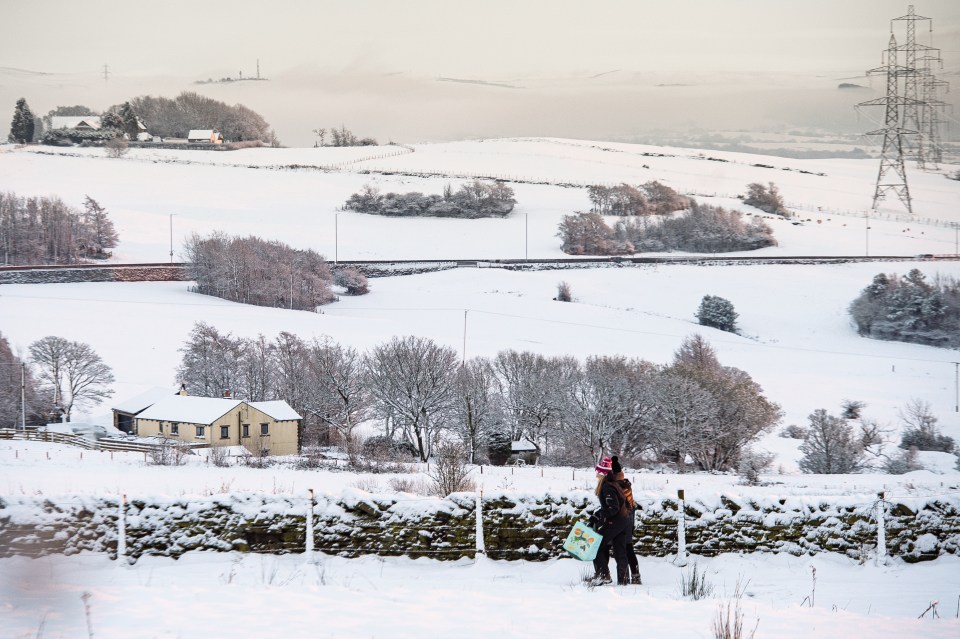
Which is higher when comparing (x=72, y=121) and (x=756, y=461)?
(x=72, y=121)

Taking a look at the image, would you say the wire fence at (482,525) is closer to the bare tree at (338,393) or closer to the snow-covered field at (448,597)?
the snow-covered field at (448,597)

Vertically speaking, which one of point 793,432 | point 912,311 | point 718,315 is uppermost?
point 912,311

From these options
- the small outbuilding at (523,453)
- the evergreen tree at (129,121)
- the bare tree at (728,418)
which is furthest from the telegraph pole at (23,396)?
the evergreen tree at (129,121)

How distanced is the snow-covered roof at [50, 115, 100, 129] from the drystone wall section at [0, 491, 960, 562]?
121850 mm

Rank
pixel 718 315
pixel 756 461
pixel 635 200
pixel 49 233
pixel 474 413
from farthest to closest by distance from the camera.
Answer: pixel 635 200 < pixel 49 233 < pixel 718 315 < pixel 474 413 < pixel 756 461

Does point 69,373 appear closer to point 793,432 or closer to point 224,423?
point 224,423

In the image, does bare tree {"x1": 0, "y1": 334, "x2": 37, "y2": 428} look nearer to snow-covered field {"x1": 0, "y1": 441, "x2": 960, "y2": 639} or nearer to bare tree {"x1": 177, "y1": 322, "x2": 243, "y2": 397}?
bare tree {"x1": 177, "y1": 322, "x2": 243, "y2": 397}

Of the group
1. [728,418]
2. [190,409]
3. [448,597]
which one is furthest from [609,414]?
[448,597]

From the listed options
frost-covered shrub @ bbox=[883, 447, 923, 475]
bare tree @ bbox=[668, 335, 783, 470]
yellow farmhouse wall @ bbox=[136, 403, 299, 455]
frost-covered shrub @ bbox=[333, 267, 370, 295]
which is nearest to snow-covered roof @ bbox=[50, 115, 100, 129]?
frost-covered shrub @ bbox=[333, 267, 370, 295]

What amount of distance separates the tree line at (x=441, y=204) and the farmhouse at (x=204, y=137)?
1785 inches

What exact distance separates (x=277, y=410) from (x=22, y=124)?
102 metres

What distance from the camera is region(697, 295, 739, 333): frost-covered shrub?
1978 inches

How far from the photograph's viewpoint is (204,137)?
124812 millimetres

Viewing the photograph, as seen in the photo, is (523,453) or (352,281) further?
(352,281)
